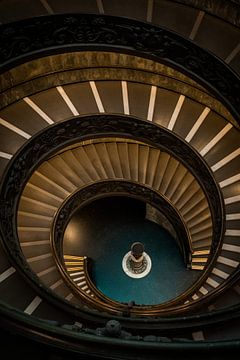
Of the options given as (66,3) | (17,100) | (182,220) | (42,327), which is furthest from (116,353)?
(182,220)

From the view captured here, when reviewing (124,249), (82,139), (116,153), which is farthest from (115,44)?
(124,249)

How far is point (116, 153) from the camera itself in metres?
9.16

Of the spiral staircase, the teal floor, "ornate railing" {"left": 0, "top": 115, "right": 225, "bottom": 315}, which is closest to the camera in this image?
the spiral staircase

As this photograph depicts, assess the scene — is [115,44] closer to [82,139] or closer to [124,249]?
[82,139]

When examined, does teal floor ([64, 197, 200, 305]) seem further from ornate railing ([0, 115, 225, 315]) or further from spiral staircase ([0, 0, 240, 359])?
ornate railing ([0, 115, 225, 315])

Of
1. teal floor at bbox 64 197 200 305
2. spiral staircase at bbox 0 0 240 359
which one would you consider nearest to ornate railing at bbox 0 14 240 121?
spiral staircase at bbox 0 0 240 359

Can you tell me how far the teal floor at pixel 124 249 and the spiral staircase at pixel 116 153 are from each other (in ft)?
1.31

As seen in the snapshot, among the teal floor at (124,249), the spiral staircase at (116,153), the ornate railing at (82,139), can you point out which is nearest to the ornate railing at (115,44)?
the spiral staircase at (116,153)

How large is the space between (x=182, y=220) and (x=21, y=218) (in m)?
4.17

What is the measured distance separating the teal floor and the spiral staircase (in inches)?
15.8

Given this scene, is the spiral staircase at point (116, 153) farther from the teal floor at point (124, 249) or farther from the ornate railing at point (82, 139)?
the teal floor at point (124, 249)

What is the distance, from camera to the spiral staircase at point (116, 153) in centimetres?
372

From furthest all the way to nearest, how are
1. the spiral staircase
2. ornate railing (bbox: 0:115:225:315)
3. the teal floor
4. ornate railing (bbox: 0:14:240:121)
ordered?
the teal floor → ornate railing (bbox: 0:115:225:315) → ornate railing (bbox: 0:14:240:121) → the spiral staircase

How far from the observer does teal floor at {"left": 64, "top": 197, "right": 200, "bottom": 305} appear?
9312mm
